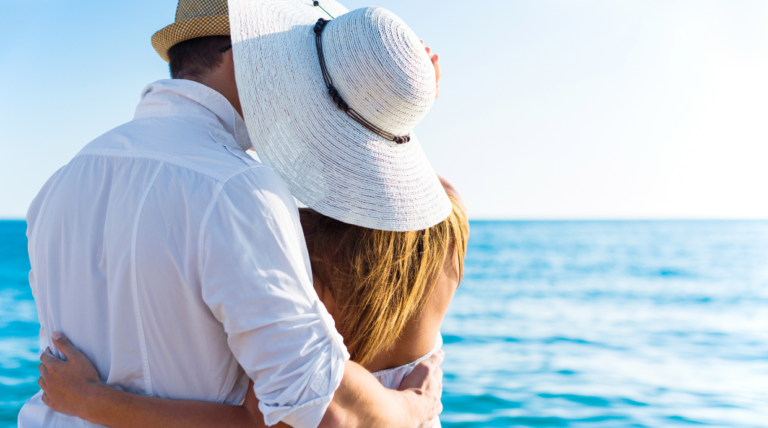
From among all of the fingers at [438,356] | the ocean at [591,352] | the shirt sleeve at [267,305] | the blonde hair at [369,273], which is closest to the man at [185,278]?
the shirt sleeve at [267,305]

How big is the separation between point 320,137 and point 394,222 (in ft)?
0.88

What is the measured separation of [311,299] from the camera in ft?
3.24

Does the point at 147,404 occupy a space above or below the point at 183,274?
below

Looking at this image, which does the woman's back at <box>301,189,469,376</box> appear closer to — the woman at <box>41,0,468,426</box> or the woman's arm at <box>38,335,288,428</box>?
the woman at <box>41,0,468,426</box>

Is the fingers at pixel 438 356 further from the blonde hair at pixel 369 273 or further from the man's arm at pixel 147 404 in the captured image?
the man's arm at pixel 147 404

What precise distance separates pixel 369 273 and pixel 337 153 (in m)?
0.36

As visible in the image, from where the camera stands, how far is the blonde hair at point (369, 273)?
1.42 metres

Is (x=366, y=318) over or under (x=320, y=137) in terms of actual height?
under

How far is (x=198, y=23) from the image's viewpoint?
4.26ft

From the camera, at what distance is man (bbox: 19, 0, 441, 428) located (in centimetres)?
94

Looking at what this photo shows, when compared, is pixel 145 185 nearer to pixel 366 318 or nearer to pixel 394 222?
pixel 394 222

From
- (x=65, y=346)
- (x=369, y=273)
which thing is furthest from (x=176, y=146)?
(x=369, y=273)

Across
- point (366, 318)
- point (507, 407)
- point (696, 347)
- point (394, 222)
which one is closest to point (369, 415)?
point (366, 318)

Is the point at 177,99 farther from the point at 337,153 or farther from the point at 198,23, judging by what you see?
the point at 337,153
